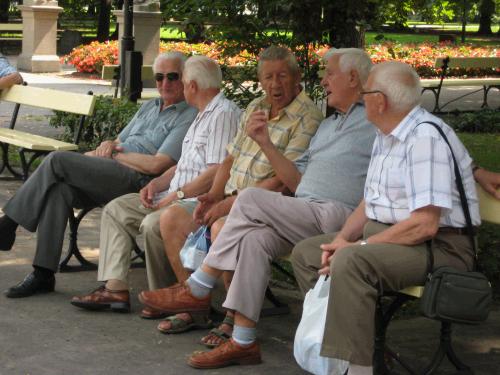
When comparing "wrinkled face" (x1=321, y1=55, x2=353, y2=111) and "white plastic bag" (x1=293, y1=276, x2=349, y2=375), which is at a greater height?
"wrinkled face" (x1=321, y1=55, x2=353, y2=111)

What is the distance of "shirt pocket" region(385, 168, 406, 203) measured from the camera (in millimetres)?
4395

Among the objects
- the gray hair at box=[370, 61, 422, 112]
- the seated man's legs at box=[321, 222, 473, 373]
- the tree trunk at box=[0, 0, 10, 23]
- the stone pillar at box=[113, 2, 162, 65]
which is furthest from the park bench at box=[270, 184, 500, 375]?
the tree trunk at box=[0, 0, 10, 23]

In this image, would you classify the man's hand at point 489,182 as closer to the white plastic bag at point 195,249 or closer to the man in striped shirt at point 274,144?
the man in striped shirt at point 274,144

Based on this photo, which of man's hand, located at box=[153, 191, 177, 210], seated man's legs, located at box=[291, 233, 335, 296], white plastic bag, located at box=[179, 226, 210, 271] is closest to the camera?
seated man's legs, located at box=[291, 233, 335, 296]

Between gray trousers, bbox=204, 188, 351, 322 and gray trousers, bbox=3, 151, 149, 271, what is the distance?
1291mm

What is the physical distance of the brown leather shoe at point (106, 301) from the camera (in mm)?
5621

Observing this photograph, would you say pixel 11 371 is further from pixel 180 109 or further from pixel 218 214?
pixel 180 109

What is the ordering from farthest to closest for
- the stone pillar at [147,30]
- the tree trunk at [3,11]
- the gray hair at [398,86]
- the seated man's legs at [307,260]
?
the tree trunk at [3,11] → the stone pillar at [147,30] → the seated man's legs at [307,260] → the gray hair at [398,86]

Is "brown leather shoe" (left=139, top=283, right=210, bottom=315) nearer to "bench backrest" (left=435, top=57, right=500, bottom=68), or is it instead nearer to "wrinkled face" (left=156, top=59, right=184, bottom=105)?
"wrinkled face" (left=156, top=59, right=184, bottom=105)

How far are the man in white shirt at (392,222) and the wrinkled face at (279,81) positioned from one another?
37.0 inches

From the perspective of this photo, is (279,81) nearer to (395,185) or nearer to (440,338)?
(395,185)

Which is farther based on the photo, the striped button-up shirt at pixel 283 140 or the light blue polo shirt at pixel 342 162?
the striped button-up shirt at pixel 283 140

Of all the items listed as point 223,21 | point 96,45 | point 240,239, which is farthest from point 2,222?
point 96,45

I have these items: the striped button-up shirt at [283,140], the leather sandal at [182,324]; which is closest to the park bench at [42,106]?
the striped button-up shirt at [283,140]
